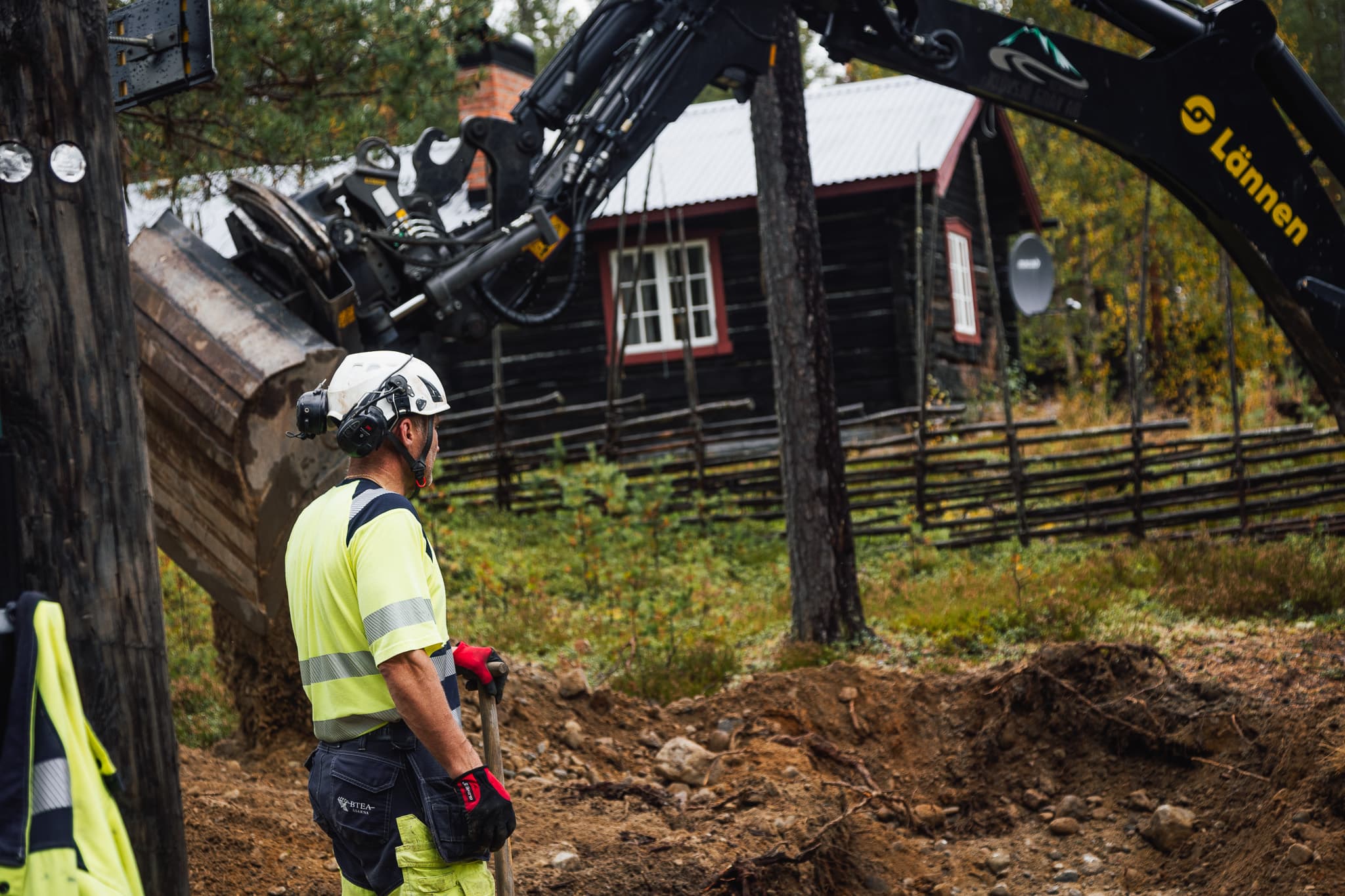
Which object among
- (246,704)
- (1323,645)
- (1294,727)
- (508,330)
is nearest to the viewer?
(1294,727)

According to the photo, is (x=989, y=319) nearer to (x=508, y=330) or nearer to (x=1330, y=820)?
(x=508, y=330)

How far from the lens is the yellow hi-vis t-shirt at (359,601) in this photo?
9.09 ft

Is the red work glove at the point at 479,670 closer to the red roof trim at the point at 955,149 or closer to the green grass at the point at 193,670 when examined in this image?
the green grass at the point at 193,670

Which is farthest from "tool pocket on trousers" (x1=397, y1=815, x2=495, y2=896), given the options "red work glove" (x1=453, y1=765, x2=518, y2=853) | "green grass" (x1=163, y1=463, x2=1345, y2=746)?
"green grass" (x1=163, y1=463, x2=1345, y2=746)

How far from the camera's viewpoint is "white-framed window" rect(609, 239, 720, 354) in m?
15.2

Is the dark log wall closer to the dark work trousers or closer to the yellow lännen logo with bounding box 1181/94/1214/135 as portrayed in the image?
the yellow lännen logo with bounding box 1181/94/1214/135

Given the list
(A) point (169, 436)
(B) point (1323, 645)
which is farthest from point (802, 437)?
(A) point (169, 436)

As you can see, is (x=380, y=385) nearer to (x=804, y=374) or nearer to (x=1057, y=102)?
(x=1057, y=102)

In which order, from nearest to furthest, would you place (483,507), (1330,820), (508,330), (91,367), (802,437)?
(91,367) → (1330,820) → (802,437) → (483,507) → (508,330)

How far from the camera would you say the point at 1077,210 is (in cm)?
2169

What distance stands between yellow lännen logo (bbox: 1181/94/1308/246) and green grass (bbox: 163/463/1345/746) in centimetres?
267

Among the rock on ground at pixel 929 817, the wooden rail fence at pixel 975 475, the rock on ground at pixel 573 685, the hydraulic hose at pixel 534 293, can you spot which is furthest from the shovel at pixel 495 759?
the wooden rail fence at pixel 975 475

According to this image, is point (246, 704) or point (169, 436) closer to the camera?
point (169, 436)

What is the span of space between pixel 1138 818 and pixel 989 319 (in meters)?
14.5
